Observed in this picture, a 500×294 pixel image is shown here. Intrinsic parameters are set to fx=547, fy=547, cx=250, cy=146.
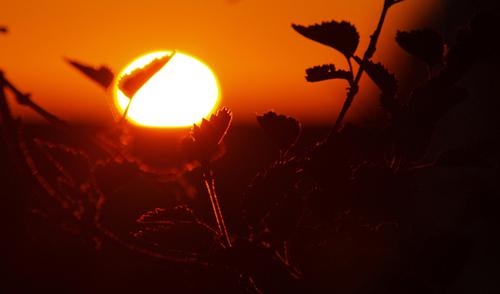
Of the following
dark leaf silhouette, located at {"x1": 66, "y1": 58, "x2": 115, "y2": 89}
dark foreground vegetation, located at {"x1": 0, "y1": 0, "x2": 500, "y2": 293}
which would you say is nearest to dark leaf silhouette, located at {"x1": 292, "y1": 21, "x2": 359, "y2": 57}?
dark foreground vegetation, located at {"x1": 0, "y1": 0, "x2": 500, "y2": 293}

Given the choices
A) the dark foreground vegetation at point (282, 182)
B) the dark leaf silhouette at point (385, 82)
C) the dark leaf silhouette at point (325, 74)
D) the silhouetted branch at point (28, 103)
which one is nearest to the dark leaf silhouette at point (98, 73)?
the dark foreground vegetation at point (282, 182)

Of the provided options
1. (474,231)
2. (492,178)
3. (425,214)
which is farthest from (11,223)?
(425,214)

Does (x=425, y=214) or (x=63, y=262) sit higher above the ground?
(x=63, y=262)

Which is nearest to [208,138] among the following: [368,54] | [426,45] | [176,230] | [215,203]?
[215,203]

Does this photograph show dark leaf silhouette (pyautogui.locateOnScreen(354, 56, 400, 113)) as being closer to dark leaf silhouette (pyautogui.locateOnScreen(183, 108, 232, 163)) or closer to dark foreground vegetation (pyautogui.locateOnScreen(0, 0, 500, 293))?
dark foreground vegetation (pyautogui.locateOnScreen(0, 0, 500, 293))

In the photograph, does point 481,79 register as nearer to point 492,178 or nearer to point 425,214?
point 425,214

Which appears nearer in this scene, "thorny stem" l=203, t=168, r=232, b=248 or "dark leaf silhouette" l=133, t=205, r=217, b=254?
"thorny stem" l=203, t=168, r=232, b=248

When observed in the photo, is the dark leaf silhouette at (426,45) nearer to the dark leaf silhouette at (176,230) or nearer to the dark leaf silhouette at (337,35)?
A: the dark leaf silhouette at (337,35)
